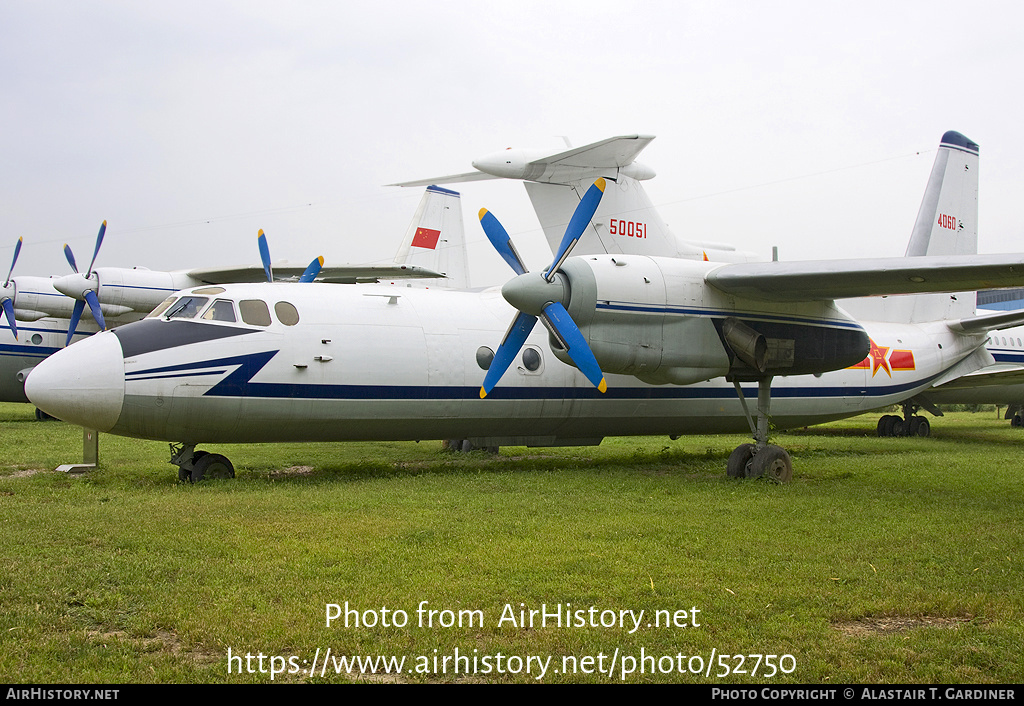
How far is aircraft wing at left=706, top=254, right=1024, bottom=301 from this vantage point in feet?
34.1

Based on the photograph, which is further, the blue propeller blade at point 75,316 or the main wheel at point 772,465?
the blue propeller blade at point 75,316

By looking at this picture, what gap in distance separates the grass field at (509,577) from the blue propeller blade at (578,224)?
3.04 meters

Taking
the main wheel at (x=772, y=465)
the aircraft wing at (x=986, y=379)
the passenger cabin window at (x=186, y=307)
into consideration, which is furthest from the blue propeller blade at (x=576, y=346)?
the aircraft wing at (x=986, y=379)

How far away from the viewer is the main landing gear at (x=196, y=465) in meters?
11.4

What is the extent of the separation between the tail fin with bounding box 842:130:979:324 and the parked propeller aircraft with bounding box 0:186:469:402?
464 inches

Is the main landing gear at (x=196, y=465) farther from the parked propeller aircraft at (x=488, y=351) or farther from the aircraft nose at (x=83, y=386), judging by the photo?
the aircraft nose at (x=83, y=386)

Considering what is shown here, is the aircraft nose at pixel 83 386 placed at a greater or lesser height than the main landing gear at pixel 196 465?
greater

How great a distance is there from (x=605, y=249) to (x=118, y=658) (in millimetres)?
11607

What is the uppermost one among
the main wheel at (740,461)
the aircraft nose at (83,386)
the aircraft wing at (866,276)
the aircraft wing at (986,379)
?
the aircraft wing at (866,276)

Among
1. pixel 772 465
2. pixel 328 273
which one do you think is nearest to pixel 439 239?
pixel 328 273

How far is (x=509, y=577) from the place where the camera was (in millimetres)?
6164

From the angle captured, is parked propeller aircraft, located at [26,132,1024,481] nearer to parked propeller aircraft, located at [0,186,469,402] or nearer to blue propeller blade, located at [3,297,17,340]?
parked propeller aircraft, located at [0,186,469,402]
